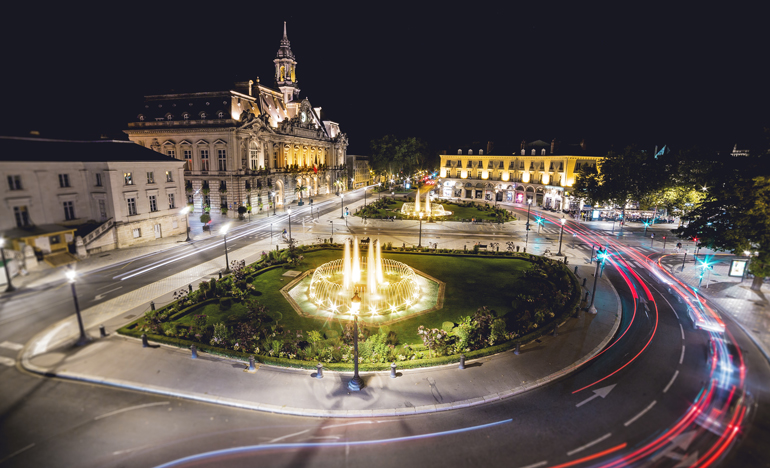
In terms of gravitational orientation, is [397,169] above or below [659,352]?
above

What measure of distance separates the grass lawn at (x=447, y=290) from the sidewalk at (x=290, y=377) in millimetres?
3803

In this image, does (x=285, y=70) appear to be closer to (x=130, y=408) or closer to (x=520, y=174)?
(x=520, y=174)

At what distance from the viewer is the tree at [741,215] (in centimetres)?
2648

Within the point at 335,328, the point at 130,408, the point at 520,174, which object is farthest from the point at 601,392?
the point at 520,174

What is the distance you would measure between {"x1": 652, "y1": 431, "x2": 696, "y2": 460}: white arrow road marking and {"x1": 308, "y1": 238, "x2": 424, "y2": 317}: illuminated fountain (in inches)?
593

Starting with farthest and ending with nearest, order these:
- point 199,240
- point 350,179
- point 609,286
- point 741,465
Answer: point 350,179 < point 199,240 < point 609,286 < point 741,465

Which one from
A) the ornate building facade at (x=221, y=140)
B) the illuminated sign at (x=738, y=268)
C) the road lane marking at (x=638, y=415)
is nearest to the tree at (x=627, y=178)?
the illuminated sign at (x=738, y=268)

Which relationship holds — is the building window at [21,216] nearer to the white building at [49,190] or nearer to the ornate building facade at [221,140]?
the white building at [49,190]

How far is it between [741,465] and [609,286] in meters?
19.7

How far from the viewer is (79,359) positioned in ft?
58.1

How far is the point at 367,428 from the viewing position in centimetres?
1417

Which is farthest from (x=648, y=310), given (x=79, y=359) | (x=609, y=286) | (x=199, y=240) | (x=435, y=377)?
(x=199, y=240)

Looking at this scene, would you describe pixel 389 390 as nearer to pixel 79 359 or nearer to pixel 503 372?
pixel 503 372

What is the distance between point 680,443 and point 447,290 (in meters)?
16.6
